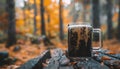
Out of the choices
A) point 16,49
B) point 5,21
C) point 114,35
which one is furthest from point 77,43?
point 114,35

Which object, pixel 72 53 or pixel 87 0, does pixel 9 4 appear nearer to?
pixel 72 53

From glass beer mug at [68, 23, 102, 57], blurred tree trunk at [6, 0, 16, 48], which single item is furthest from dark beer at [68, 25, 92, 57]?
blurred tree trunk at [6, 0, 16, 48]

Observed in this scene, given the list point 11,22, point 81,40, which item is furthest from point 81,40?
point 11,22

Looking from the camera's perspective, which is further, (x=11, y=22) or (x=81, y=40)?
(x=11, y=22)

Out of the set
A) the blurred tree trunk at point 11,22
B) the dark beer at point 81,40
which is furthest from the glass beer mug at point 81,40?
the blurred tree trunk at point 11,22

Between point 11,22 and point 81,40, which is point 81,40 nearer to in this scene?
point 81,40

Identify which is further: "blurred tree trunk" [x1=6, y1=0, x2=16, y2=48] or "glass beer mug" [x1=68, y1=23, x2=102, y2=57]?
"blurred tree trunk" [x1=6, y1=0, x2=16, y2=48]

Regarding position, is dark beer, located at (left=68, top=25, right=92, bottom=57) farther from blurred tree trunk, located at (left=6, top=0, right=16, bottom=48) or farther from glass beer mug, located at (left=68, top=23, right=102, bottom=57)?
blurred tree trunk, located at (left=6, top=0, right=16, bottom=48)

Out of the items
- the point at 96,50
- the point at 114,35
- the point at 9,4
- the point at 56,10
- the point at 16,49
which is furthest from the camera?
the point at 56,10
